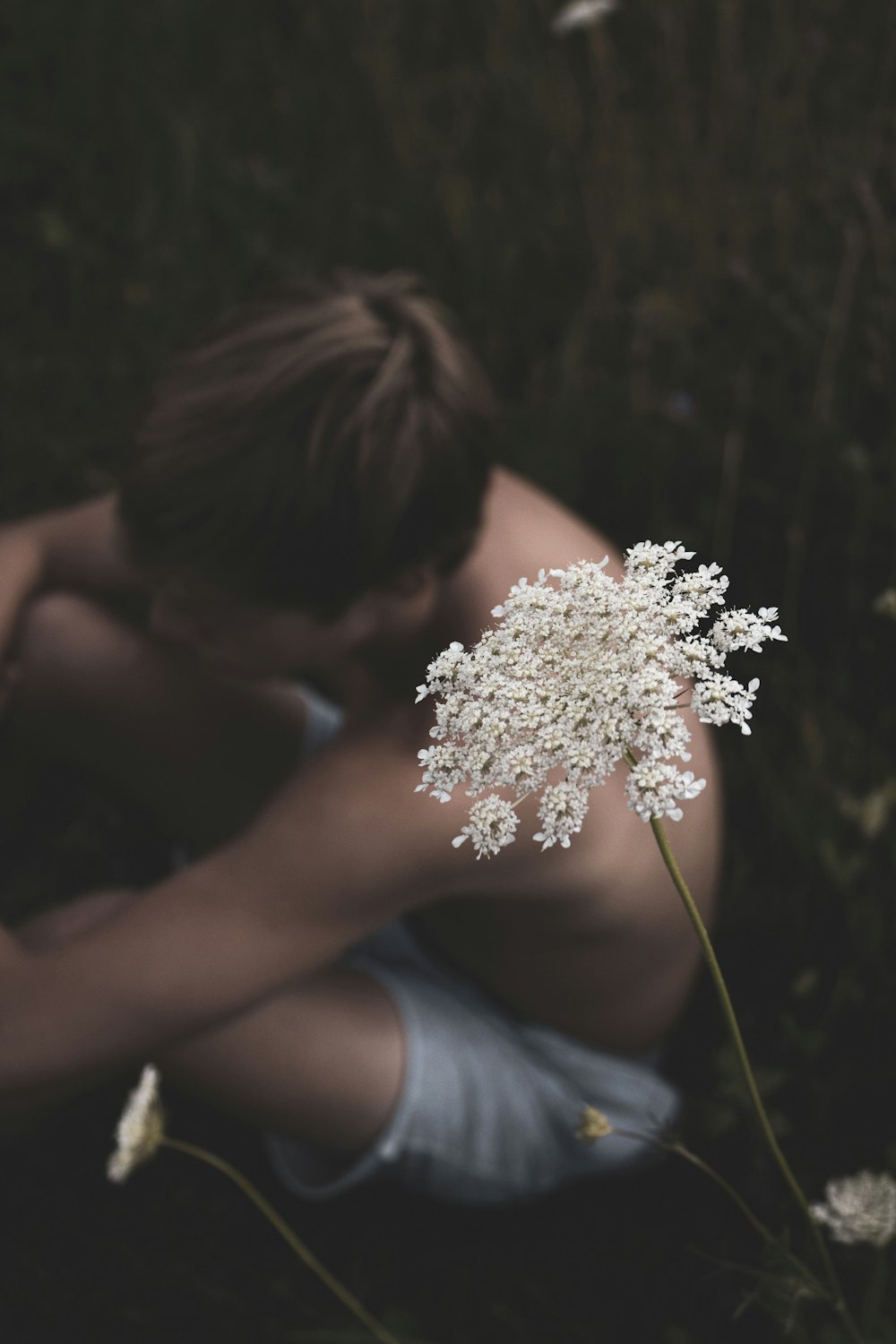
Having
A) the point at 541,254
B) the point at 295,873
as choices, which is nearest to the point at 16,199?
the point at 541,254

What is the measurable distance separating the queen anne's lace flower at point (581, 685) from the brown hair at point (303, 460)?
2.25 feet

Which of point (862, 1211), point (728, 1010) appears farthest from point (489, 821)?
point (862, 1211)

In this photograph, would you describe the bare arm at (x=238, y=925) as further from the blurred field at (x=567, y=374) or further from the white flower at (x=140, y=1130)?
the blurred field at (x=567, y=374)

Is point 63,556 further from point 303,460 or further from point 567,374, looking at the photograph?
point 567,374

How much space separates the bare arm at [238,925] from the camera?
115 centimetres

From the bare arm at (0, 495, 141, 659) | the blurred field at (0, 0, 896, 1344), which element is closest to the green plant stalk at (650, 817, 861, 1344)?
the blurred field at (0, 0, 896, 1344)

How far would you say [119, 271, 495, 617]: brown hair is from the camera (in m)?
1.21

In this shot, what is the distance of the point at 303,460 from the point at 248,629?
0.69 ft

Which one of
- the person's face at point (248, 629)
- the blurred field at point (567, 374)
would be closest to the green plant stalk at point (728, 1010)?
the blurred field at point (567, 374)

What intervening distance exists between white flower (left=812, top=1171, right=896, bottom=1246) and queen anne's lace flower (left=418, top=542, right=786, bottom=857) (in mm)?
601

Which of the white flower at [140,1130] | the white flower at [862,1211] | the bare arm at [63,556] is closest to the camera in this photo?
the white flower at [862,1211]

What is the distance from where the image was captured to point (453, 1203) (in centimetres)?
179

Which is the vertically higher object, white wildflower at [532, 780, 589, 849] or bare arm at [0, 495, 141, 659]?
white wildflower at [532, 780, 589, 849]

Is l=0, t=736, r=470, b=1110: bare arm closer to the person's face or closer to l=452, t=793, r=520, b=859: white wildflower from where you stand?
the person's face
